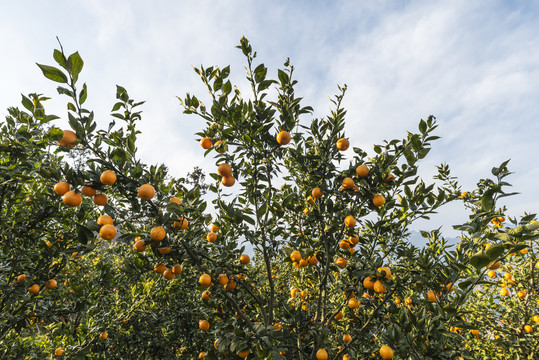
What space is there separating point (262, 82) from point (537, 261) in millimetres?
4877

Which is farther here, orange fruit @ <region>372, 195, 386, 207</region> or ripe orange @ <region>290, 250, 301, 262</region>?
ripe orange @ <region>290, 250, 301, 262</region>

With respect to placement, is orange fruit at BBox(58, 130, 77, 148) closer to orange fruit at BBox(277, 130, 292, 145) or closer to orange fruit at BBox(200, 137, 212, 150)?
orange fruit at BBox(200, 137, 212, 150)

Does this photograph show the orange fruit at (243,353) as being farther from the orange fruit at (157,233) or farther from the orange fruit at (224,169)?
the orange fruit at (224,169)

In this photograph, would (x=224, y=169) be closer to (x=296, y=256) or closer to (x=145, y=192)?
(x=145, y=192)

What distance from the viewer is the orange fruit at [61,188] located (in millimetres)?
1621

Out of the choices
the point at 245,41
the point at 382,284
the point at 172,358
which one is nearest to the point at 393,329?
the point at 382,284

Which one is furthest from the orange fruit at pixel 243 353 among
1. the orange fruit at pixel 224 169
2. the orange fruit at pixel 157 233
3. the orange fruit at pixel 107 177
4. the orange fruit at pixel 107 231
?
the orange fruit at pixel 107 177

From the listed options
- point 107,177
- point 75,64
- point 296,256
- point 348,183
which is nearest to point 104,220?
point 107,177

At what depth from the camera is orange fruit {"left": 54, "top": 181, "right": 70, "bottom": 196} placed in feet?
5.32

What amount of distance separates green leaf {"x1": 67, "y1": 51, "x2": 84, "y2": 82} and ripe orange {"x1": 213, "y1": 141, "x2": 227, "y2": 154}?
106 centimetres

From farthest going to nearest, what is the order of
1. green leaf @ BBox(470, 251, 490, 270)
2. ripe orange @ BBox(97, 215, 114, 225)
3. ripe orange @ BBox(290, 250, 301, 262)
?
ripe orange @ BBox(290, 250, 301, 262) → ripe orange @ BBox(97, 215, 114, 225) → green leaf @ BBox(470, 251, 490, 270)

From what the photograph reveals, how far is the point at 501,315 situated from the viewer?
392 cm

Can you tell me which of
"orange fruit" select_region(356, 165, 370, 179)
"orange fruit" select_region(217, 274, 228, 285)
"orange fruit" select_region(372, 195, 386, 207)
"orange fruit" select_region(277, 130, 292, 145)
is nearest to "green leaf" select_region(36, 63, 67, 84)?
"orange fruit" select_region(277, 130, 292, 145)

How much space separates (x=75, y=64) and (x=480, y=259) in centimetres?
226
